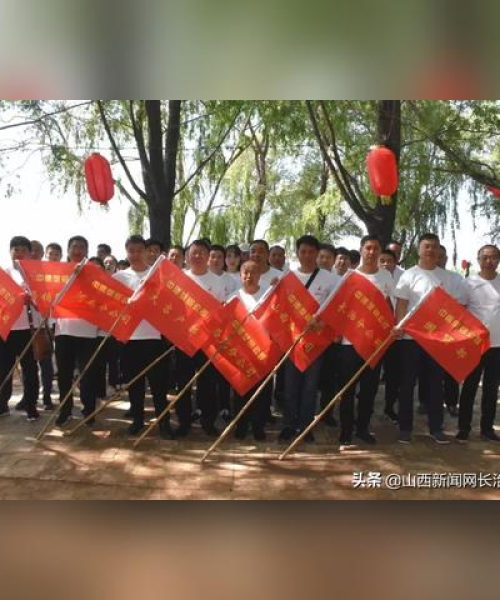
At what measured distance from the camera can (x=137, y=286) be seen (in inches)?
145

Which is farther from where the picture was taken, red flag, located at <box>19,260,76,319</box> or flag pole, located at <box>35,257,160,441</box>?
red flag, located at <box>19,260,76,319</box>

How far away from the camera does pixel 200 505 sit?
112 inches

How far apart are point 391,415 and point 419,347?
799 millimetres

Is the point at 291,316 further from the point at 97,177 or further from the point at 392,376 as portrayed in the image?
the point at 97,177

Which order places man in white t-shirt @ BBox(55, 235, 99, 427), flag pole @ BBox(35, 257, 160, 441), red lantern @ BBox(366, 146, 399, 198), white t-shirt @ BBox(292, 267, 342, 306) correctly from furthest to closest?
red lantern @ BBox(366, 146, 399, 198)
man in white t-shirt @ BBox(55, 235, 99, 427)
white t-shirt @ BBox(292, 267, 342, 306)
flag pole @ BBox(35, 257, 160, 441)

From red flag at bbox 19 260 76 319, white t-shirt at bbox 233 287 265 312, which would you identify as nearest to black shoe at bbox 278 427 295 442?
white t-shirt at bbox 233 287 265 312

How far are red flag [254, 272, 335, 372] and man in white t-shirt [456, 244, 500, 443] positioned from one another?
107 centimetres

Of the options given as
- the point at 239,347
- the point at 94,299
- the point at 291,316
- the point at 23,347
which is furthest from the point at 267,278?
the point at 23,347

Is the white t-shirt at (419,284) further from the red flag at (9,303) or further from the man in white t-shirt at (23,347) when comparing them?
the man in white t-shirt at (23,347)

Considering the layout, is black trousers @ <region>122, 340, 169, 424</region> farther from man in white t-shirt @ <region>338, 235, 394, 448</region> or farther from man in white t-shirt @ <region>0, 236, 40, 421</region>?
man in white t-shirt @ <region>338, 235, 394, 448</region>

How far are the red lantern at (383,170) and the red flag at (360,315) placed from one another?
137 cm

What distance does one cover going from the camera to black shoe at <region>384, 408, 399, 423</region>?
13.6 feet

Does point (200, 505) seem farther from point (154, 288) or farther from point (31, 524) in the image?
point (154, 288)
